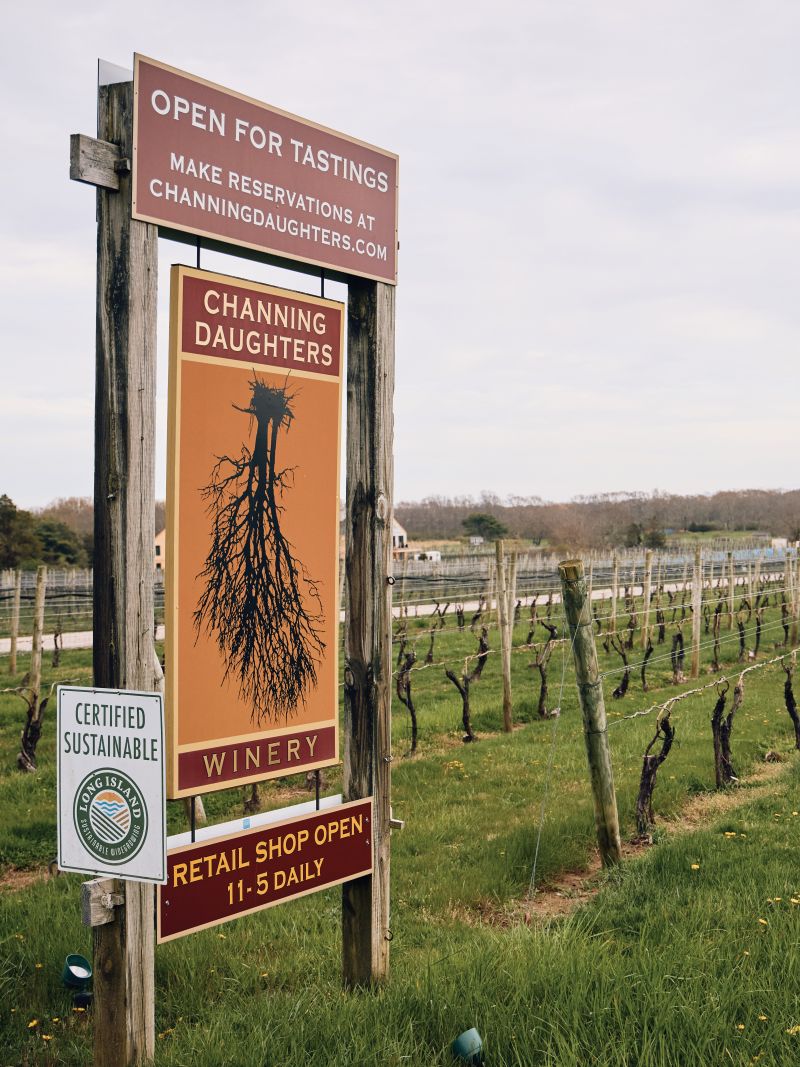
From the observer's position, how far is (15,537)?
4734 centimetres

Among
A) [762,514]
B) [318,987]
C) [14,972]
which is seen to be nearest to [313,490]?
[318,987]

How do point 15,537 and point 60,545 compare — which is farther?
point 60,545

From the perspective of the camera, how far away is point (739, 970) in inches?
146

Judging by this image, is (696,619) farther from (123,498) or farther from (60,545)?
(60,545)

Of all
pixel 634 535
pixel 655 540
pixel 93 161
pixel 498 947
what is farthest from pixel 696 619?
pixel 634 535

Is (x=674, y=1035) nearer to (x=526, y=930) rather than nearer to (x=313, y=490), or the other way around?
(x=526, y=930)

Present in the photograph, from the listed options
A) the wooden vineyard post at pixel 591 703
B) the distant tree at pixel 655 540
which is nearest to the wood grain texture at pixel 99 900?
the wooden vineyard post at pixel 591 703

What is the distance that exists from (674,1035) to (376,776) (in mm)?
1534

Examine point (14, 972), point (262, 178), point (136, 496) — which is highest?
point (262, 178)

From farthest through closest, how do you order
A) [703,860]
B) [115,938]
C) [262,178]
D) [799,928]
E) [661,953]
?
[703,860], [799,928], [661,953], [262,178], [115,938]

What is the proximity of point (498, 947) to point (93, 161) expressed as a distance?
132 inches

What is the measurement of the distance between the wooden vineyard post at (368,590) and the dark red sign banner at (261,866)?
12cm

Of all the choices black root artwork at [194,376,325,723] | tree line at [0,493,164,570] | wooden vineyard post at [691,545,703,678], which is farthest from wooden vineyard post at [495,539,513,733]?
tree line at [0,493,164,570]

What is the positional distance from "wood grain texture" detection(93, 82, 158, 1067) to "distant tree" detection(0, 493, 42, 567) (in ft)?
151
